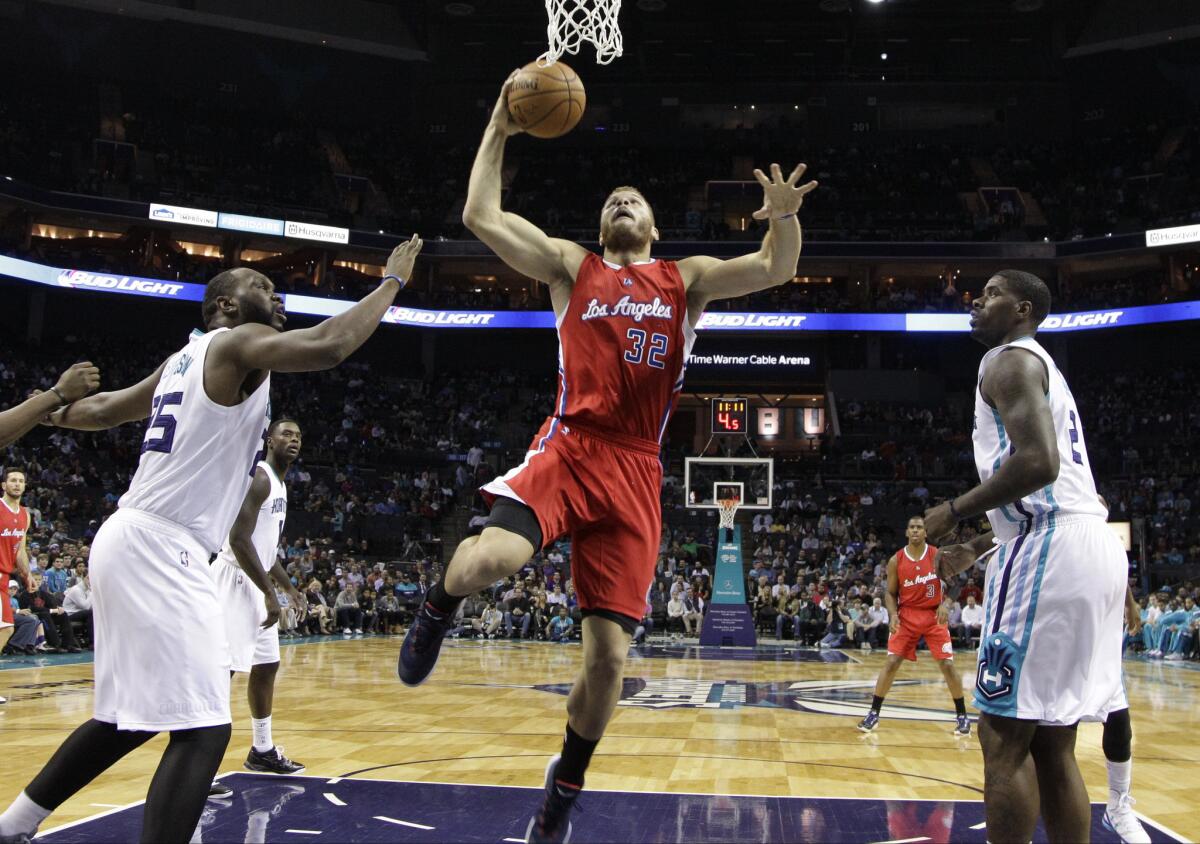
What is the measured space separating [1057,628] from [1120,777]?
1.72 meters

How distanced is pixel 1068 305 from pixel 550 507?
31.3 metres

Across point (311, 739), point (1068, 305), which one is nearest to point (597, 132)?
point (1068, 305)

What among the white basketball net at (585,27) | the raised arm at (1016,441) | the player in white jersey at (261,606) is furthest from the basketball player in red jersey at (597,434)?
the player in white jersey at (261,606)

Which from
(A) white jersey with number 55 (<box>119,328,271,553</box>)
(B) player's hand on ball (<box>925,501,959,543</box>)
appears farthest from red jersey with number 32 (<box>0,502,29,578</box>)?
(B) player's hand on ball (<box>925,501,959,543</box>)

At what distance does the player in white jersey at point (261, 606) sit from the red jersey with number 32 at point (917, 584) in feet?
16.3

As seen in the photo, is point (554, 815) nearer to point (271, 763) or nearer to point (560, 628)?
point (271, 763)

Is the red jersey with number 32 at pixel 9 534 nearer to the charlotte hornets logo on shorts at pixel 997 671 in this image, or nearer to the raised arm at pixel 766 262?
the raised arm at pixel 766 262

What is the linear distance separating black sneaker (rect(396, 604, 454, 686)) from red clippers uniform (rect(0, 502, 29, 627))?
21.4ft

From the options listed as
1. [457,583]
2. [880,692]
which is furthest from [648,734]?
[457,583]

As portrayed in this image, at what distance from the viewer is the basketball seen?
426 cm

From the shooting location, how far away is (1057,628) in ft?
11.7

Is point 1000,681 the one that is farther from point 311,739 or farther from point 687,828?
point 311,739

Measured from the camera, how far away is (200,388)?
3504 millimetres

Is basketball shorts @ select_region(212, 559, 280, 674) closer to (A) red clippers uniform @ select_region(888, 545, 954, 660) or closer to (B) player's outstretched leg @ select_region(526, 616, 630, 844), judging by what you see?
(B) player's outstretched leg @ select_region(526, 616, 630, 844)
